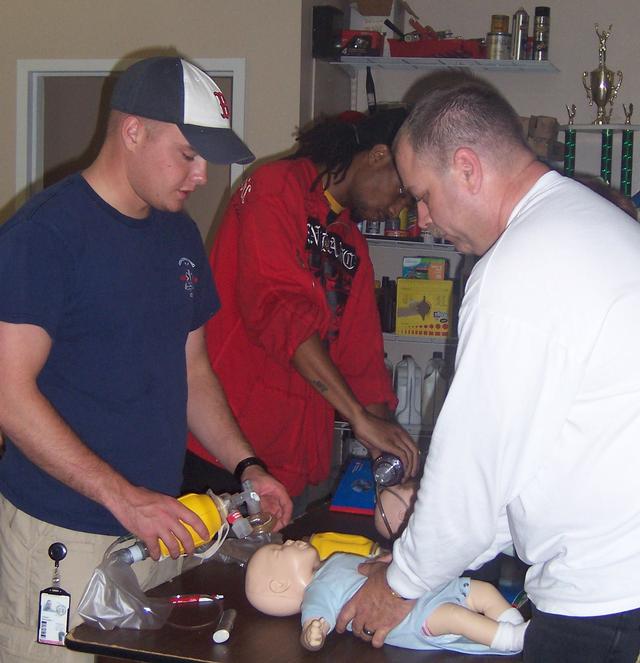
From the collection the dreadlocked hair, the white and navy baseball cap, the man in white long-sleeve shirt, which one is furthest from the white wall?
the man in white long-sleeve shirt

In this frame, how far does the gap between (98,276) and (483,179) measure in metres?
0.75

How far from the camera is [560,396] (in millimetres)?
1169

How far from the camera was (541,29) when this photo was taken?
13.3ft

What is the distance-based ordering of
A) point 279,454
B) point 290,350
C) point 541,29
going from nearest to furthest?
point 290,350 → point 279,454 → point 541,29

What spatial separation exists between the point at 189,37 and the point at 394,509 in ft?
9.02

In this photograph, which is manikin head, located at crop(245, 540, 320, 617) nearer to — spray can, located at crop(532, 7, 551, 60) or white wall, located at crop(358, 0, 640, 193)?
spray can, located at crop(532, 7, 551, 60)

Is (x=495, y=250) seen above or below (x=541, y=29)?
below

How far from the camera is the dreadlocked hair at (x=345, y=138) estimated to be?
2482 millimetres

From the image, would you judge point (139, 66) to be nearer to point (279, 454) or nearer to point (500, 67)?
point (279, 454)

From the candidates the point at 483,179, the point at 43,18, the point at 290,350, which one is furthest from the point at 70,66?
the point at 483,179

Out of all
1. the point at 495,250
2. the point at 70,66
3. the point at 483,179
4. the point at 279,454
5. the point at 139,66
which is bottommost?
the point at 279,454

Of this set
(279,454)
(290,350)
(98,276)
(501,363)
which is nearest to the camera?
(501,363)

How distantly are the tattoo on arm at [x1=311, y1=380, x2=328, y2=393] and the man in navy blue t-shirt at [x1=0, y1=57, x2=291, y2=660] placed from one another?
55 centimetres

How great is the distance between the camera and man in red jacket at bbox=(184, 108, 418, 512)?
2316 millimetres
